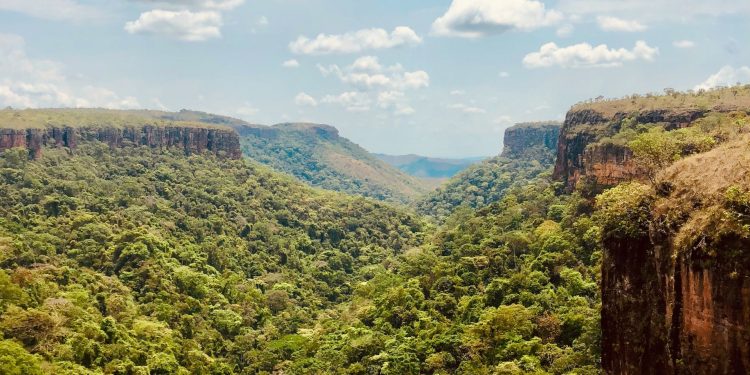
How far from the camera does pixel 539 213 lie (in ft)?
182

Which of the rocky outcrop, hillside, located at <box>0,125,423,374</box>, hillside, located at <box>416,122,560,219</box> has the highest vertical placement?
the rocky outcrop

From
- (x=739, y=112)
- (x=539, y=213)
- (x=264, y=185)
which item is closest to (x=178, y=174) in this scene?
(x=264, y=185)

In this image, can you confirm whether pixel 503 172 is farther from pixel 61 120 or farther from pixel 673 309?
pixel 673 309

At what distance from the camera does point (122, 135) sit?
10525cm

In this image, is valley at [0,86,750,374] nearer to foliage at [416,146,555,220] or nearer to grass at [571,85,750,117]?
grass at [571,85,750,117]

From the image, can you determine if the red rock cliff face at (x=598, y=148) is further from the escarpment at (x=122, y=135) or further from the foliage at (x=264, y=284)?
the escarpment at (x=122, y=135)

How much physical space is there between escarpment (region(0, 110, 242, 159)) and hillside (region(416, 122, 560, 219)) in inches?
1771

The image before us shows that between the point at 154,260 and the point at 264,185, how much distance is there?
49.6 meters

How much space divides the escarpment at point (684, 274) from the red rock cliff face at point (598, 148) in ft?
66.1

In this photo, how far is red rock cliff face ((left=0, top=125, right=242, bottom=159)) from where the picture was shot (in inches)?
3204

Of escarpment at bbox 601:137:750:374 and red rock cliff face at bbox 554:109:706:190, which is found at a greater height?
red rock cliff face at bbox 554:109:706:190

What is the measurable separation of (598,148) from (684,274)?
113 feet

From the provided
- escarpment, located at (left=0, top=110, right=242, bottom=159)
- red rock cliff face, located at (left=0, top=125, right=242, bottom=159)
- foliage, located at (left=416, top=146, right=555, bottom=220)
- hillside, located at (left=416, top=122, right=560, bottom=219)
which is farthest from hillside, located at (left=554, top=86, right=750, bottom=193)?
escarpment, located at (left=0, top=110, right=242, bottom=159)

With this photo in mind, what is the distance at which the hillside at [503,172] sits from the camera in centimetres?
12888
